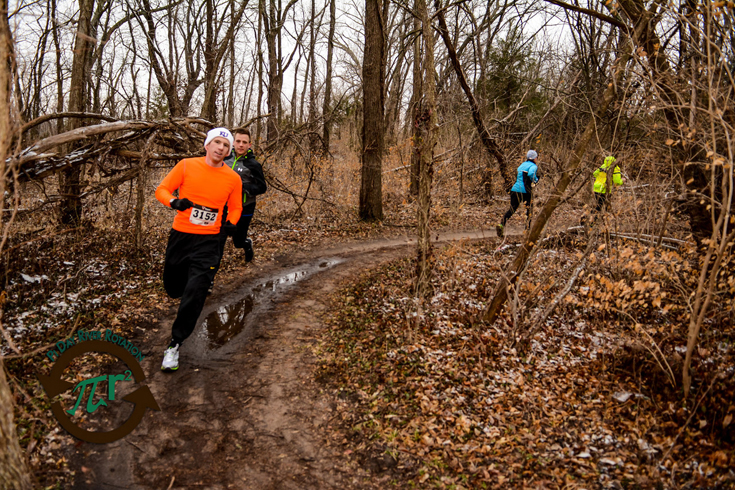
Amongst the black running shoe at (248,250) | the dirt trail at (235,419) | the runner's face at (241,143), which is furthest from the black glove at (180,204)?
the black running shoe at (248,250)

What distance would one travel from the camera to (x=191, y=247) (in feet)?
15.2

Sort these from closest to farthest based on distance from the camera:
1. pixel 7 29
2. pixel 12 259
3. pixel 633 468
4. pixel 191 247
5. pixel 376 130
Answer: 1. pixel 7 29
2. pixel 633 468
3. pixel 191 247
4. pixel 12 259
5. pixel 376 130

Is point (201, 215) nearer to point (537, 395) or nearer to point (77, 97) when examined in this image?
point (537, 395)

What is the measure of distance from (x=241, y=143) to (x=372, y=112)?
5.76m

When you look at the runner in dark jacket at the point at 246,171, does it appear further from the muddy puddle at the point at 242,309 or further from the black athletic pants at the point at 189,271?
the black athletic pants at the point at 189,271

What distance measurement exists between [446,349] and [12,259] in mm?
6934

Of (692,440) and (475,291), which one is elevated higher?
(475,291)

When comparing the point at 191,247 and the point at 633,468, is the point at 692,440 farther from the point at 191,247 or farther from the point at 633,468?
the point at 191,247

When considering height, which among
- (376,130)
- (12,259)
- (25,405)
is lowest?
(25,405)

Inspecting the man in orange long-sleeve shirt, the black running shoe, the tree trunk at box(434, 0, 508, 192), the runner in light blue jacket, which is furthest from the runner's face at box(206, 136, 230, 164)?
the runner in light blue jacket

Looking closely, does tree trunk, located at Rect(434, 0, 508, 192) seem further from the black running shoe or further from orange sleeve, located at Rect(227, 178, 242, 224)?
orange sleeve, located at Rect(227, 178, 242, 224)

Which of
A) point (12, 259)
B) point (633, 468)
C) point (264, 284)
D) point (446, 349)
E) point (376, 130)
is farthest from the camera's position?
point (376, 130)

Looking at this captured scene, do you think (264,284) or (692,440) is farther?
(264,284)

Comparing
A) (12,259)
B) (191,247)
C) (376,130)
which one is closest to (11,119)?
(191,247)
